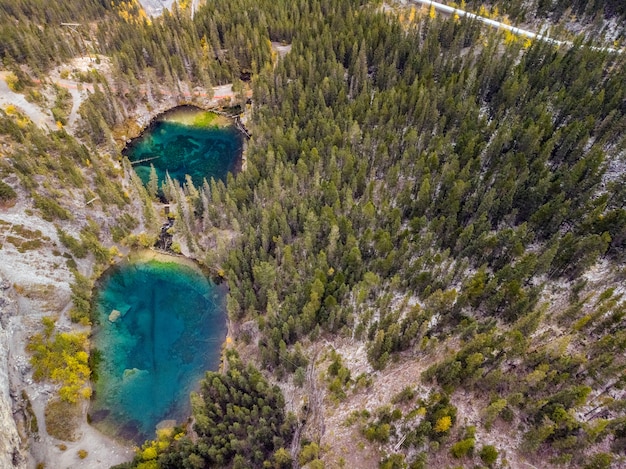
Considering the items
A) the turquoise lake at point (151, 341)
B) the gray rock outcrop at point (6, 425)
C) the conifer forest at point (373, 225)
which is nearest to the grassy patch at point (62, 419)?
the conifer forest at point (373, 225)

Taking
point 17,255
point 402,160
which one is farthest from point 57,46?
point 402,160

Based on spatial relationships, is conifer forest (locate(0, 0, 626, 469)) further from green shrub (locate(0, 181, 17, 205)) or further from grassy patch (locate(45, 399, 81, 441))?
grassy patch (locate(45, 399, 81, 441))

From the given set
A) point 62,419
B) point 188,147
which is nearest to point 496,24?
point 188,147

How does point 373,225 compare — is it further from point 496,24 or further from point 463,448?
point 496,24

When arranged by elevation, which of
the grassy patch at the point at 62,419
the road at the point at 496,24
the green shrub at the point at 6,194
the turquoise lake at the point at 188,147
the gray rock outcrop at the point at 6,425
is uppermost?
the road at the point at 496,24

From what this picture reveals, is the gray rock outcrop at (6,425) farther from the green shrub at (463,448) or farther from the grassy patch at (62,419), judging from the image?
the green shrub at (463,448)
